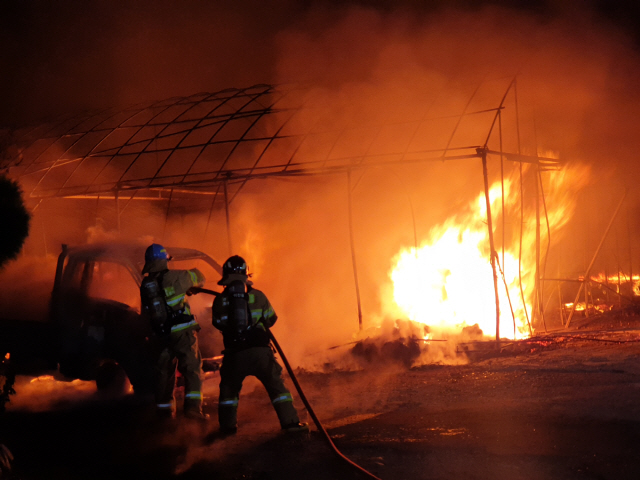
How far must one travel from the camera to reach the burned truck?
610cm

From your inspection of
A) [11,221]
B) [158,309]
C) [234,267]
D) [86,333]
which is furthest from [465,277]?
[11,221]

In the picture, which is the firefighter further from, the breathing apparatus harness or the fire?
Result: the fire

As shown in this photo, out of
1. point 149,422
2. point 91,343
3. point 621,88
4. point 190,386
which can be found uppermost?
point 621,88

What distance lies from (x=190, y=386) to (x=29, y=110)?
16.6 metres

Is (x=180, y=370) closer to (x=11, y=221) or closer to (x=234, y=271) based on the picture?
(x=234, y=271)

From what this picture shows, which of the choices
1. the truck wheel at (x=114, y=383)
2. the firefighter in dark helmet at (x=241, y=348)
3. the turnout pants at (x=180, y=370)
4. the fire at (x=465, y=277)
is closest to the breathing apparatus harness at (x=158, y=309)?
the turnout pants at (x=180, y=370)

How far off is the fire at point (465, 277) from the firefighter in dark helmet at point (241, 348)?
480cm

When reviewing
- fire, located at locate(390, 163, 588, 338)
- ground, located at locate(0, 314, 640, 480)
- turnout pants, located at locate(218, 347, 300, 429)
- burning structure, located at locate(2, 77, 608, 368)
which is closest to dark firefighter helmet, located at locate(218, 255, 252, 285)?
turnout pants, located at locate(218, 347, 300, 429)

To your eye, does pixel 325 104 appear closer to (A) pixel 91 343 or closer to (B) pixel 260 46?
(A) pixel 91 343

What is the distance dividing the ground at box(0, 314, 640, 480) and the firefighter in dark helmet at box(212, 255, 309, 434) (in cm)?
29

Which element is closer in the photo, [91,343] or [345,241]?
[91,343]

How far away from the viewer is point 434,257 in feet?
33.6

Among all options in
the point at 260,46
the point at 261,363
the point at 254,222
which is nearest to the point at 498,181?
the point at 254,222

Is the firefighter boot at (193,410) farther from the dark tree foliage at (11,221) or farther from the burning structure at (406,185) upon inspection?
the burning structure at (406,185)
